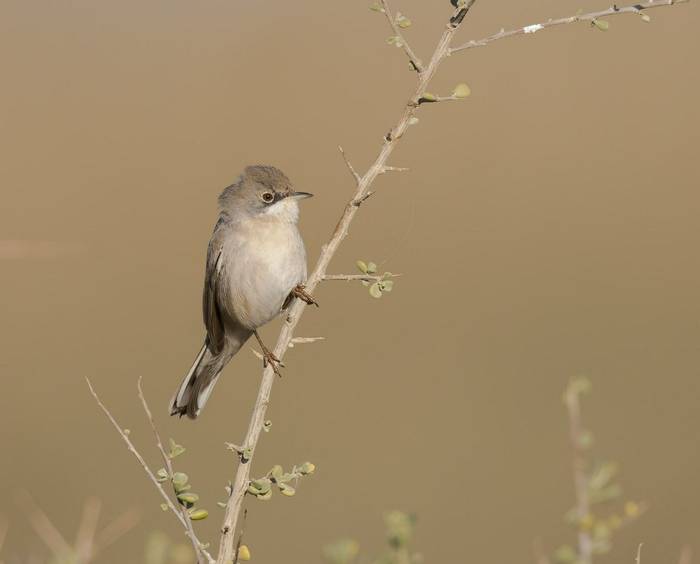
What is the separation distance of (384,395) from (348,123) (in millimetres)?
5371

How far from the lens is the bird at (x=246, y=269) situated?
17.7 ft

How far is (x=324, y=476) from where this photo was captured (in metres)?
9.99

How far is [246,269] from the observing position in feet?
18.1

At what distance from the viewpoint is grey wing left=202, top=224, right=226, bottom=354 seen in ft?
18.9

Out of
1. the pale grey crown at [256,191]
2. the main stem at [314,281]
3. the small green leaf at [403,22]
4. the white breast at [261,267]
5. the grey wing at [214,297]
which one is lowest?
the grey wing at [214,297]

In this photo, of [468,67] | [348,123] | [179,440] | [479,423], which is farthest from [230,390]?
[468,67]

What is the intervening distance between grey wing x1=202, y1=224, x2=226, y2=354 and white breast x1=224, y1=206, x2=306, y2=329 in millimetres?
82

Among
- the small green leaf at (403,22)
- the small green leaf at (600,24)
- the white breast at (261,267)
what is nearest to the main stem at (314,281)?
the small green leaf at (403,22)

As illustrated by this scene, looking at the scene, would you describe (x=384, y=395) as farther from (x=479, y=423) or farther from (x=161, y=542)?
(x=161, y=542)

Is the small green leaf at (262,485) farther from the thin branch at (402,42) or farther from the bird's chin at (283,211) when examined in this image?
the bird's chin at (283,211)

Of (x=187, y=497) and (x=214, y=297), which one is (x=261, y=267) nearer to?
(x=214, y=297)

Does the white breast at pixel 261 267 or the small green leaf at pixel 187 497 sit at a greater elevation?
the small green leaf at pixel 187 497

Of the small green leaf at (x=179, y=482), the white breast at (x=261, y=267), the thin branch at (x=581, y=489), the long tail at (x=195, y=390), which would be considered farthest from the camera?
the long tail at (x=195, y=390)

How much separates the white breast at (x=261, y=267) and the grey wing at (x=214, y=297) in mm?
82
